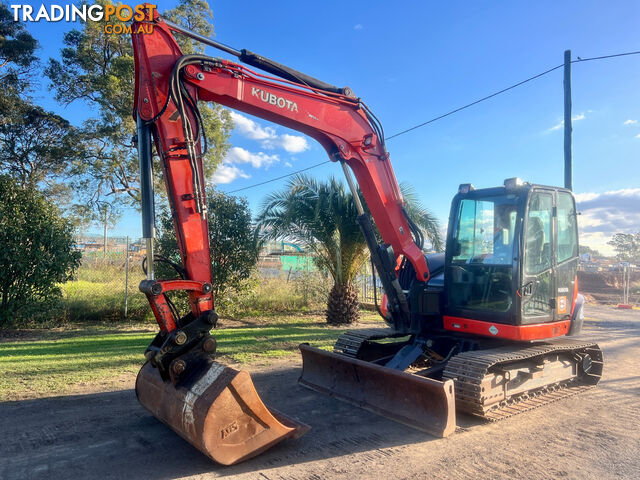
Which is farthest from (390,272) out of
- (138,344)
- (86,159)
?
(86,159)

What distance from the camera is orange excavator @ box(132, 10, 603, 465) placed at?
3.91 metres

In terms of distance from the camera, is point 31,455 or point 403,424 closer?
point 31,455

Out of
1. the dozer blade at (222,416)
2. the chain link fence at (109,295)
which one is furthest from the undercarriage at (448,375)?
the chain link fence at (109,295)

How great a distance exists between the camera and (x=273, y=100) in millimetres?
4961

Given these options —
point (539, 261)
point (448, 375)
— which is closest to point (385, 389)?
point (448, 375)

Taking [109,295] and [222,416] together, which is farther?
[109,295]

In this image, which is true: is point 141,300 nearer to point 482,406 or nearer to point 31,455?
point 31,455

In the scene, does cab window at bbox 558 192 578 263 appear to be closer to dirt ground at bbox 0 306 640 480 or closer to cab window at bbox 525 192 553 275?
cab window at bbox 525 192 553 275

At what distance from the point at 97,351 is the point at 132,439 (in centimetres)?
428

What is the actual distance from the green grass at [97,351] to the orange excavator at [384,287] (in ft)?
6.65

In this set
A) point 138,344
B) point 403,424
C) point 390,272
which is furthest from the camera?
point 138,344

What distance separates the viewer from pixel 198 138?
4406 mm

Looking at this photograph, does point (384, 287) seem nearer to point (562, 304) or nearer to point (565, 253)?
point (562, 304)

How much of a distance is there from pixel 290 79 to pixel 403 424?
4088mm
